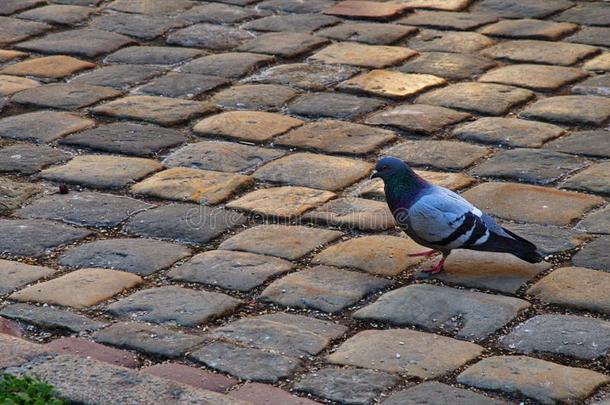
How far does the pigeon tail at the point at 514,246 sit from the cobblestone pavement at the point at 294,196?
0.10 m

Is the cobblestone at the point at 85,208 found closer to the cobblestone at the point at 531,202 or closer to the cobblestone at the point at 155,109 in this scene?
the cobblestone at the point at 155,109

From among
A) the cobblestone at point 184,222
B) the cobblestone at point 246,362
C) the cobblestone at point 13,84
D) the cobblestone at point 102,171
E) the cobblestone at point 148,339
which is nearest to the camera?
the cobblestone at point 246,362

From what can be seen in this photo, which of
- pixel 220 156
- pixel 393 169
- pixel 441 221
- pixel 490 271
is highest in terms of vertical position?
pixel 393 169

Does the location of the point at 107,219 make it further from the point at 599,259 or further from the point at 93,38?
the point at 93,38

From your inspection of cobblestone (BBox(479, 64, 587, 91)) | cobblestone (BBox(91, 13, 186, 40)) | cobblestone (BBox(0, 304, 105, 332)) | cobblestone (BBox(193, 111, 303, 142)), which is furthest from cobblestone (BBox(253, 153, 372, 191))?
cobblestone (BBox(91, 13, 186, 40))

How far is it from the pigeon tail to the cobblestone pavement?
0.10 m

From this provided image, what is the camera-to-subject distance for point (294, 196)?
4.65 m

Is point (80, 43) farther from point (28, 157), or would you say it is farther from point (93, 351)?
point (93, 351)

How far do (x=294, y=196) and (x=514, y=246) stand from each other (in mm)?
1029

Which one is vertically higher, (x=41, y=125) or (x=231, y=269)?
(x=41, y=125)

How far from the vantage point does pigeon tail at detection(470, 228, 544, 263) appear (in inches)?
155

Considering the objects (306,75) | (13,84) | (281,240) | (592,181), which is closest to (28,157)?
(13,84)

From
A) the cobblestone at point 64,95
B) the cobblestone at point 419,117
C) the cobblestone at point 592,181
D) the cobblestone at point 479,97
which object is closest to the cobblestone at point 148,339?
the cobblestone at point 592,181

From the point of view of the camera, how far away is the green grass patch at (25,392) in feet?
9.87
